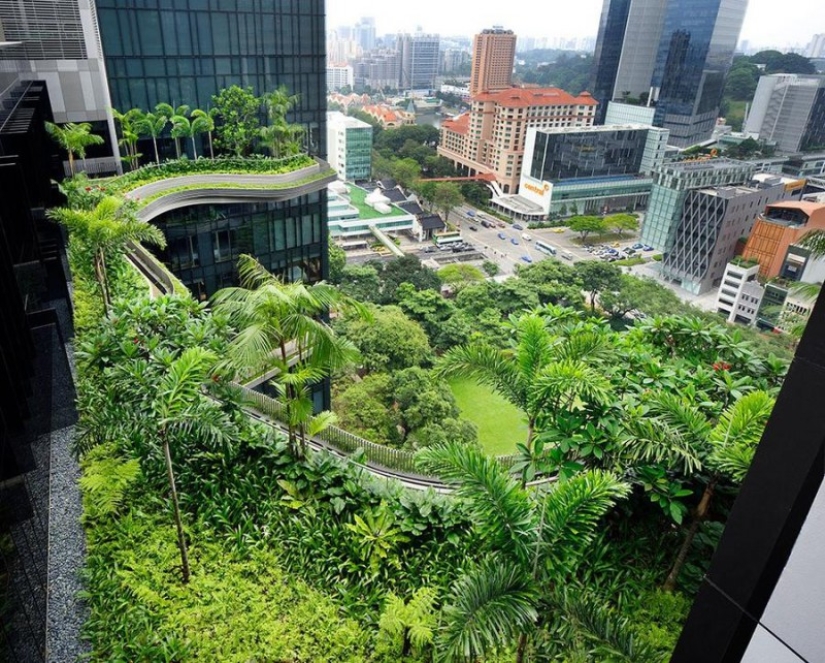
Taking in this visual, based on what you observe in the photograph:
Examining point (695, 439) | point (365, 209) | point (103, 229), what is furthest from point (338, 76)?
point (695, 439)

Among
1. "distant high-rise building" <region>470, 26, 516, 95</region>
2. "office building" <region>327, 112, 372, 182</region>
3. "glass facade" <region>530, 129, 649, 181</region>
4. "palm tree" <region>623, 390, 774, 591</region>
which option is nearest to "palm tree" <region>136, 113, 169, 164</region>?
"palm tree" <region>623, 390, 774, 591</region>

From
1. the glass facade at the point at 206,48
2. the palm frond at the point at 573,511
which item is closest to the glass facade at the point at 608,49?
the glass facade at the point at 206,48

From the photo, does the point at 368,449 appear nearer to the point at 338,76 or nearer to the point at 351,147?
the point at 351,147

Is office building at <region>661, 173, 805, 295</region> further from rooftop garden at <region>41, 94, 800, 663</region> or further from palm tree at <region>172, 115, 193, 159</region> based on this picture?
rooftop garden at <region>41, 94, 800, 663</region>

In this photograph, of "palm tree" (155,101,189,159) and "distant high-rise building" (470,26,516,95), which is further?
"distant high-rise building" (470,26,516,95)

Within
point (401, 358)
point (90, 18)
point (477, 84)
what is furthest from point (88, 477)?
point (477, 84)

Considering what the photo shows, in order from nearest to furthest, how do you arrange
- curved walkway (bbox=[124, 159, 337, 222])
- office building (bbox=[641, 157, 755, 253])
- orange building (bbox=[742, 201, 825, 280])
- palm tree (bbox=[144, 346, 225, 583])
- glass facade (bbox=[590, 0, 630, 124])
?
palm tree (bbox=[144, 346, 225, 583]) → curved walkway (bbox=[124, 159, 337, 222]) → orange building (bbox=[742, 201, 825, 280]) → office building (bbox=[641, 157, 755, 253]) → glass facade (bbox=[590, 0, 630, 124])
